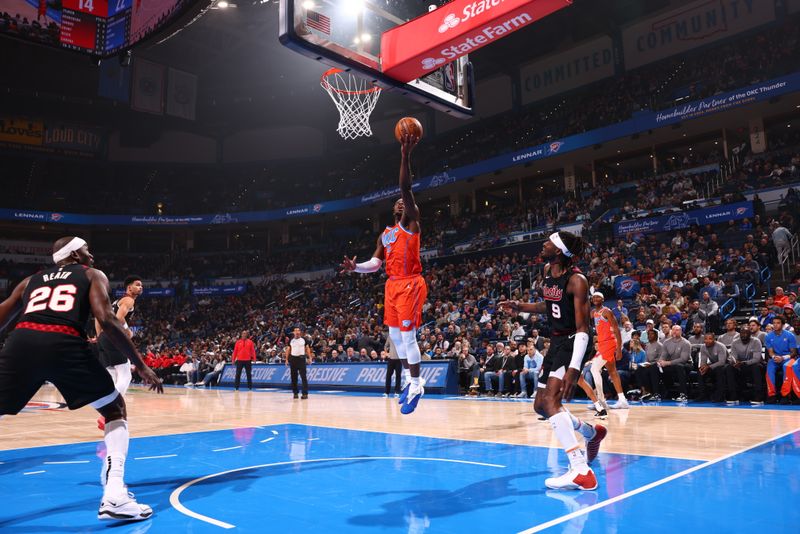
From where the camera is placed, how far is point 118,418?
13.4 ft

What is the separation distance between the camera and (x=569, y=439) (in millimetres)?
4637

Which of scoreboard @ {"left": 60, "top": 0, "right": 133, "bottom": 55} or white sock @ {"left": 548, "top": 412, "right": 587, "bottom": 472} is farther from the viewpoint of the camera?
scoreboard @ {"left": 60, "top": 0, "right": 133, "bottom": 55}

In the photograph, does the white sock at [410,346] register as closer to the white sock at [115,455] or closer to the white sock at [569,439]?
the white sock at [569,439]

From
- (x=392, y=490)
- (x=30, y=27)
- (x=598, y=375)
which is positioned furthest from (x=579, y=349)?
(x=30, y=27)

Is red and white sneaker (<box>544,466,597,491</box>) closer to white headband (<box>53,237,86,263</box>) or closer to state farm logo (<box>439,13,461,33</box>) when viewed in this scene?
white headband (<box>53,237,86,263</box>)

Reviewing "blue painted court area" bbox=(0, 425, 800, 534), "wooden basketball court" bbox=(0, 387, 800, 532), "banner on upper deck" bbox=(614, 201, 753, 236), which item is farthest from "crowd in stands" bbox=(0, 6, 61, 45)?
"banner on upper deck" bbox=(614, 201, 753, 236)

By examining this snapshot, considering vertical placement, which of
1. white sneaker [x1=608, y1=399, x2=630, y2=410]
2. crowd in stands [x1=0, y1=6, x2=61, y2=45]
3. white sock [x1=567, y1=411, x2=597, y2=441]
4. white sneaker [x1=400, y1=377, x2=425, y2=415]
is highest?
crowd in stands [x1=0, y1=6, x2=61, y2=45]

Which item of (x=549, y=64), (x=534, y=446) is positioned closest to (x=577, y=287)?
(x=534, y=446)

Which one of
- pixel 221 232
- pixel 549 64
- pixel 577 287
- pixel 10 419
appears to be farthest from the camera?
pixel 221 232

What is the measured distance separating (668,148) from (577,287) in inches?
1052

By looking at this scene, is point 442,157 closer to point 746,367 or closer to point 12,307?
point 746,367

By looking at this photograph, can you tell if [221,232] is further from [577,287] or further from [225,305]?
[577,287]

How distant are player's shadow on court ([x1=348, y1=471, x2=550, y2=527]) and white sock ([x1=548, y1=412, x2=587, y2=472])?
340mm

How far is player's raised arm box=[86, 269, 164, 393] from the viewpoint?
380 cm
